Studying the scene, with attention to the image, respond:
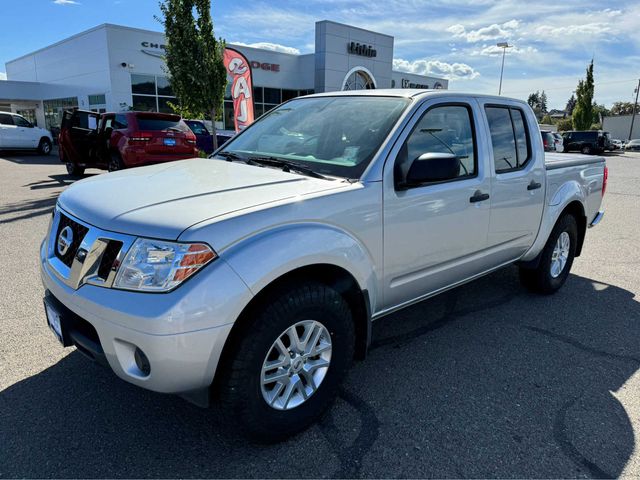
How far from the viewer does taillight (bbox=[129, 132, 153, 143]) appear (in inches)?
410

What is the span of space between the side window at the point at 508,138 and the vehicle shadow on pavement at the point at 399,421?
56.0 inches

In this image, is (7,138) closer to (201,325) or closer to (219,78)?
(219,78)

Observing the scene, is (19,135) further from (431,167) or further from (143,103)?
(431,167)

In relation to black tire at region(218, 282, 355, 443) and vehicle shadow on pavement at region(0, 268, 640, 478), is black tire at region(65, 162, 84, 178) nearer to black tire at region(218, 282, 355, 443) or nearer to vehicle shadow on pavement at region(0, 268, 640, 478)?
vehicle shadow on pavement at region(0, 268, 640, 478)

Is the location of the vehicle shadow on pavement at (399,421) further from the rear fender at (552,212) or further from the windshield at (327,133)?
the windshield at (327,133)

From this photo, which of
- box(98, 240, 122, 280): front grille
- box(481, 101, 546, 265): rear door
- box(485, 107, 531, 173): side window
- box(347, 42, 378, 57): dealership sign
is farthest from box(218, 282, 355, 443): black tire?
box(347, 42, 378, 57): dealership sign

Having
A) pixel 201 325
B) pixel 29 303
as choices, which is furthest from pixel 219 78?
pixel 201 325

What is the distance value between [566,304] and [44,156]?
74.7ft

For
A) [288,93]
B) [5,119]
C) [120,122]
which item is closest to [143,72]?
[5,119]

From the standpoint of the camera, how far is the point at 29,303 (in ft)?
13.3

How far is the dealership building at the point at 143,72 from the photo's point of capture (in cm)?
2423

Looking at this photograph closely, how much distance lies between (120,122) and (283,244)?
1016 centimetres

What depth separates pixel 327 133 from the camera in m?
3.23

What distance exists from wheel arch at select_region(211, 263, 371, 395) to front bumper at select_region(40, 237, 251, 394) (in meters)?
0.10
